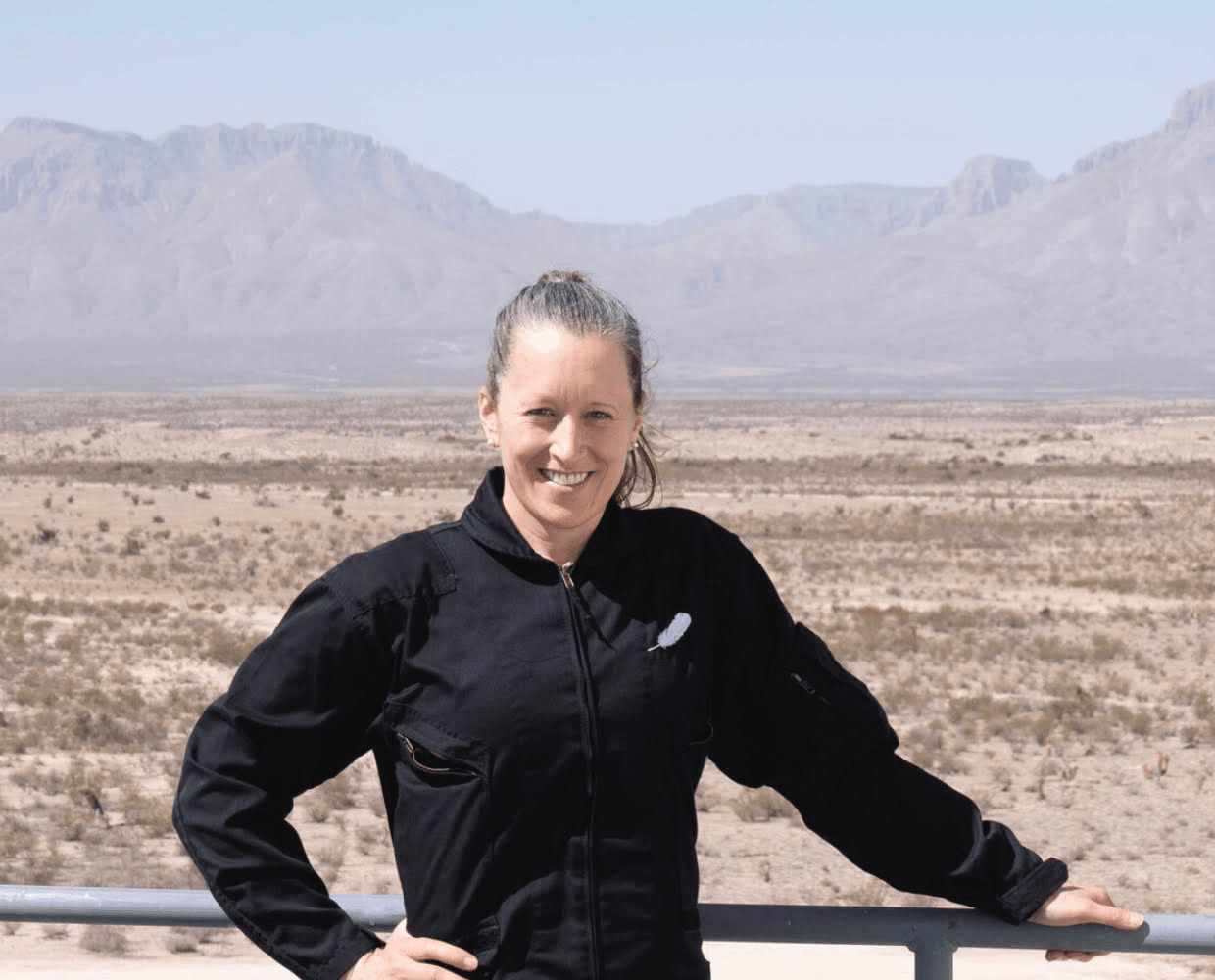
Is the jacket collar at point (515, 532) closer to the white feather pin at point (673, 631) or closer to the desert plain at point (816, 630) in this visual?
the white feather pin at point (673, 631)

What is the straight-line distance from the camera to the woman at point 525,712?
188 cm

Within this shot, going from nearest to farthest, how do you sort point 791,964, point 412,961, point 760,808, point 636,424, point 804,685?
point 412,961 → point 804,685 → point 636,424 → point 791,964 → point 760,808

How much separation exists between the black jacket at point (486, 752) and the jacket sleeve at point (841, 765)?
98 millimetres

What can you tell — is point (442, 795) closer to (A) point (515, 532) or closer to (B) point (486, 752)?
(B) point (486, 752)

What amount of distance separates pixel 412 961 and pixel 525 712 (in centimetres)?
33

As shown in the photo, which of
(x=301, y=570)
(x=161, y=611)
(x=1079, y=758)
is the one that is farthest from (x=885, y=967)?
(x=301, y=570)

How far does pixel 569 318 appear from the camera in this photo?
202 centimetres

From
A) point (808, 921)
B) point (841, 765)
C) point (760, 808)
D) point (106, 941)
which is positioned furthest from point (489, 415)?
point (760, 808)

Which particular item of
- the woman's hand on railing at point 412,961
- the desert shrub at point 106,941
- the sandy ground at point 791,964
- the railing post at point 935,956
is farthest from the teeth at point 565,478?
the desert shrub at point 106,941

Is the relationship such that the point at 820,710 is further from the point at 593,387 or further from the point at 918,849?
the point at 593,387

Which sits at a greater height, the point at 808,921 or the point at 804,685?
the point at 804,685

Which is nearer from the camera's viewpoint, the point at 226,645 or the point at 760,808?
the point at 760,808

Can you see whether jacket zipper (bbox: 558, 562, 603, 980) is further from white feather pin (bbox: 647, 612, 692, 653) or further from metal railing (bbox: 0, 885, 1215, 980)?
metal railing (bbox: 0, 885, 1215, 980)

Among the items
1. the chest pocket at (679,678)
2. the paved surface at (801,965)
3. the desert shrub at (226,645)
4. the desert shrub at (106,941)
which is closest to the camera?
the chest pocket at (679,678)
